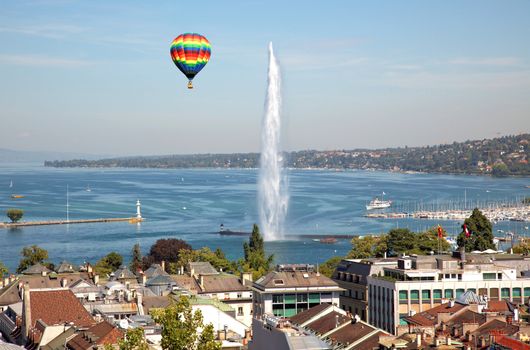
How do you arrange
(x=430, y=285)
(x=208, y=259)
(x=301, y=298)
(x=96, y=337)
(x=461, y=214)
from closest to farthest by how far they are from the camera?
(x=96, y=337)
(x=301, y=298)
(x=430, y=285)
(x=208, y=259)
(x=461, y=214)

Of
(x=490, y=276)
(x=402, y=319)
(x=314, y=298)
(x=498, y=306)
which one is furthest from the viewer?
(x=490, y=276)

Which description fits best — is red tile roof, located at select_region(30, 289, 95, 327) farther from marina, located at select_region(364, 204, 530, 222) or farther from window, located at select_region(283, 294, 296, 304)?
marina, located at select_region(364, 204, 530, 222)

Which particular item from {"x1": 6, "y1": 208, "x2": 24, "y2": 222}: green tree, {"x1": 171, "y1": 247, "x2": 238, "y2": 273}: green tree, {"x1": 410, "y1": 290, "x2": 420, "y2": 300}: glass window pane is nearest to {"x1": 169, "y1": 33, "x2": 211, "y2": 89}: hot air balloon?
{"x1": 410, "y1": 290, "x2": 420, "y2": 300}: glass window pane

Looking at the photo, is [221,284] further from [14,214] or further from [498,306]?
[14,214]

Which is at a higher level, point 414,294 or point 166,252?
point 414,294

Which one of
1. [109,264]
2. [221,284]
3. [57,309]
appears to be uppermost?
[57,309]


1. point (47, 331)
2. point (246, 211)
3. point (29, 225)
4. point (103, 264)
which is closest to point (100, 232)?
point (29, 225)

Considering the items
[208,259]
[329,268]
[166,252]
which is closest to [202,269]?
[329,268]
